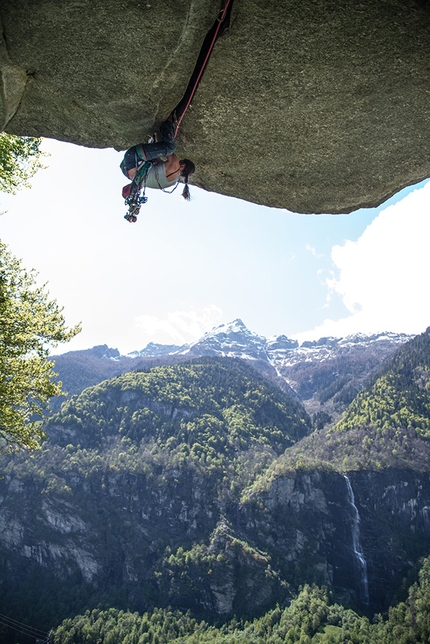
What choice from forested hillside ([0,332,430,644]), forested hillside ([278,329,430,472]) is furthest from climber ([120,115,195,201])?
forested hillside ([278,329,430,472])

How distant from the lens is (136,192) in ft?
26.8

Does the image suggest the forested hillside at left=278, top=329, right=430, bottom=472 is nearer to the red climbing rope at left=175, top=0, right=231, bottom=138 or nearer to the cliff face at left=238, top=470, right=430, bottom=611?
the cliff face at left=238, top=470, right=430, bottom=611

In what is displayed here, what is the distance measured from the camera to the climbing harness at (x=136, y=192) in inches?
297

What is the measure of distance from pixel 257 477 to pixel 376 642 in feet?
215

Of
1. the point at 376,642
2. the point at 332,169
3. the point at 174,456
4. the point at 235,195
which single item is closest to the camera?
the point at 332,169

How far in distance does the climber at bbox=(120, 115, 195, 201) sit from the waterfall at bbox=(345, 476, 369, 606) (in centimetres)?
12972

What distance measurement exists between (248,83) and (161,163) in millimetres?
2404

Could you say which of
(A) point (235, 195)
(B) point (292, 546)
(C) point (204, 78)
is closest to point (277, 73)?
(C) point (204, 78)

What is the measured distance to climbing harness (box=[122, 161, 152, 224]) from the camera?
7535mm

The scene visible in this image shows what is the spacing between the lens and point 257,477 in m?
149

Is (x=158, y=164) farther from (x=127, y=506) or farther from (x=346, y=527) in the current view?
(x=127, y=506)

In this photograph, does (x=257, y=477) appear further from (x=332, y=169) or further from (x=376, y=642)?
(x=332, y=169)

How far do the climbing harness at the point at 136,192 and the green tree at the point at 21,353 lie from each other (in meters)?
5.97

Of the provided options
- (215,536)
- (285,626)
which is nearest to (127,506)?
(215,536)
